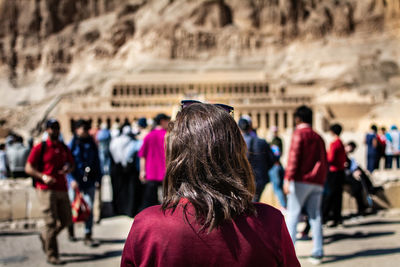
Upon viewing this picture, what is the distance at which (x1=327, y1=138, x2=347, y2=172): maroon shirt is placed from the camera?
21.7ft

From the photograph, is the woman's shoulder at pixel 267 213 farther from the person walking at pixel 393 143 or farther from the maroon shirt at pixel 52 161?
the person walking at pixel 393 143

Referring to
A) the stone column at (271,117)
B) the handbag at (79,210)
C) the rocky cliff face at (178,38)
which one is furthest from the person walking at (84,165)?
the rocky cliff face at (178,38)

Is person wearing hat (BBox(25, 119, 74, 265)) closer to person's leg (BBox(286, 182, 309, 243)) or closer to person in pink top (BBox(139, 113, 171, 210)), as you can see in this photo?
person in pink top (BBox(139, 113, 171, 210))

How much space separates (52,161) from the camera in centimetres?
570

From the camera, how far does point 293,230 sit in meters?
5.27

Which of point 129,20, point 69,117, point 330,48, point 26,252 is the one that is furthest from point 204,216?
point 129,20

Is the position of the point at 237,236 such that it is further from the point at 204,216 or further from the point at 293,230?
the point at 293,230

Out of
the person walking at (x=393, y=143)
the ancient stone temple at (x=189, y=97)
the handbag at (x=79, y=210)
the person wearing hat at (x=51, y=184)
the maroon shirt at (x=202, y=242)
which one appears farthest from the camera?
the ancient stone temple at (x=189, y=97)

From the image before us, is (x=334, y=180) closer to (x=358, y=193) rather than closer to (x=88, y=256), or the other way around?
(x=358, y=193)

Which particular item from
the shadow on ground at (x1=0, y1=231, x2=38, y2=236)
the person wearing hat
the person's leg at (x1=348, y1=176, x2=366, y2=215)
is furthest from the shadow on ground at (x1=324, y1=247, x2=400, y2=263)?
the shadow on ground at (x1=0, y1=231, x2=38, y2=236)

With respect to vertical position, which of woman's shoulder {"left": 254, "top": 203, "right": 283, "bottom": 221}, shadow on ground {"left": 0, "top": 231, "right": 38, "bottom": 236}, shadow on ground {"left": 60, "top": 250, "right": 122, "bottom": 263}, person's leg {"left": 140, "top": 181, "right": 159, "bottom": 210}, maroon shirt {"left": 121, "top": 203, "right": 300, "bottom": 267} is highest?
woman's shoulder {"left": 254, "top": 203, "right": 283, "bottom": 221}

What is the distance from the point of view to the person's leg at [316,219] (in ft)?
17.6

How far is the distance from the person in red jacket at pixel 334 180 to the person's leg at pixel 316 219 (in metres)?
1.45

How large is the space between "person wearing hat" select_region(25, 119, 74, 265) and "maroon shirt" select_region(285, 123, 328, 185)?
10.6ft
